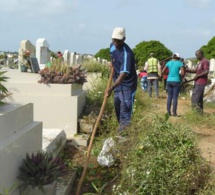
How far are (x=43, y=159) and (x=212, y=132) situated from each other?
4.83m

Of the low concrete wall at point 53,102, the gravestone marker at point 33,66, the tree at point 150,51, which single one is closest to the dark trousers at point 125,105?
the low concrete wall at point 53,102

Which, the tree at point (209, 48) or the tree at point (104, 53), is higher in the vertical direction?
the tree at point (209, 48)

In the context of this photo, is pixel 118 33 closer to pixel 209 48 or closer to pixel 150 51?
pixel 150 51

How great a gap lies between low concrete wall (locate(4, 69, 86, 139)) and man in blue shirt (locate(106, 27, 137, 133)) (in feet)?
3.84

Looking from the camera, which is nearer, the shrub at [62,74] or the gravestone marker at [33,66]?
the shrub at [62,74]

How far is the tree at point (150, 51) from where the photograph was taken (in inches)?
1430

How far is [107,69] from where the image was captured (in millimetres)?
13961

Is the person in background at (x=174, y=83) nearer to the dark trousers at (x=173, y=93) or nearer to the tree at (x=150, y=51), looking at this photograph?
the dark trousers at (x=173, y=93)

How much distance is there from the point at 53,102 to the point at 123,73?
1.86 meters

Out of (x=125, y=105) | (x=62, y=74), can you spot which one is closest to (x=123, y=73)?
(x=125, y=105)

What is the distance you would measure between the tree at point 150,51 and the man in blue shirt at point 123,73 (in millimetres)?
29664

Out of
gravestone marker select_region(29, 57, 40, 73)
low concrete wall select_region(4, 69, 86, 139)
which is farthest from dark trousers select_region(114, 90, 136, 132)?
gravestone marker select_region(29, 57, 40, 73)

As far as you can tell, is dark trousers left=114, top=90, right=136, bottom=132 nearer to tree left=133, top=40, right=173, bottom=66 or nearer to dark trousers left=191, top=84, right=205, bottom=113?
dark trousers left=191, top=84, right=205, bottom=113

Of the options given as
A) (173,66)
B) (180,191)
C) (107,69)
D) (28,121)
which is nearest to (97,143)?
(28,121)
